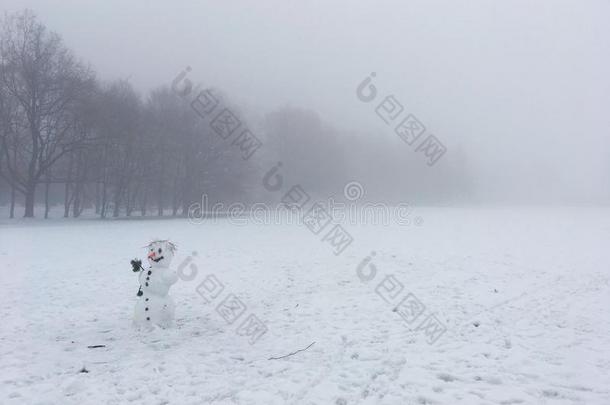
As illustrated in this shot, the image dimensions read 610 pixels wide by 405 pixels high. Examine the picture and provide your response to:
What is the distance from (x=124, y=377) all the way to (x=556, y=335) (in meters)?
8.62

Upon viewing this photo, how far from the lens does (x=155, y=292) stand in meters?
9.10

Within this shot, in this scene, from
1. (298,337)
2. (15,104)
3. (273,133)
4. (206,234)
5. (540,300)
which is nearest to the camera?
(298,337)

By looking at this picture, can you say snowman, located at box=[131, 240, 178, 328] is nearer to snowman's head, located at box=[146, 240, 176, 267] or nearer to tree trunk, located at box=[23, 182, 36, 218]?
snowman's head, located at box=[146, 240, 176, 267]

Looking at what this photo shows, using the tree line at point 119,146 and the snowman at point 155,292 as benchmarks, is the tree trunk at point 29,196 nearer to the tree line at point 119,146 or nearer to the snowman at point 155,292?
the tree line at point 119,146

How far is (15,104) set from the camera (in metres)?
39.4

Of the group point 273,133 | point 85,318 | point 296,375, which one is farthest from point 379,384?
point 273,133

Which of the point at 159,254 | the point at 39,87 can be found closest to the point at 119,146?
the point at 39,87

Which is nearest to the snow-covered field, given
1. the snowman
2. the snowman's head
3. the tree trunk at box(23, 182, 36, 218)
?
the snowman

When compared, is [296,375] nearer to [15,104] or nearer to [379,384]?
[379,384]

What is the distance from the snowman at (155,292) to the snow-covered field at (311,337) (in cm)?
32

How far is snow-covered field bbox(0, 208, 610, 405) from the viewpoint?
6.31 metres

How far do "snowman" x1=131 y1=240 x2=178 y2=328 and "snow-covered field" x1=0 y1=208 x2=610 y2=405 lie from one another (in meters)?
0.32

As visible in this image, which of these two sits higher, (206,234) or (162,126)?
(162,126)

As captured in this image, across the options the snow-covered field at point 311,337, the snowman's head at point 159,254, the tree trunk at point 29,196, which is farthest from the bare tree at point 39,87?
the snowman's head at point 159,254
